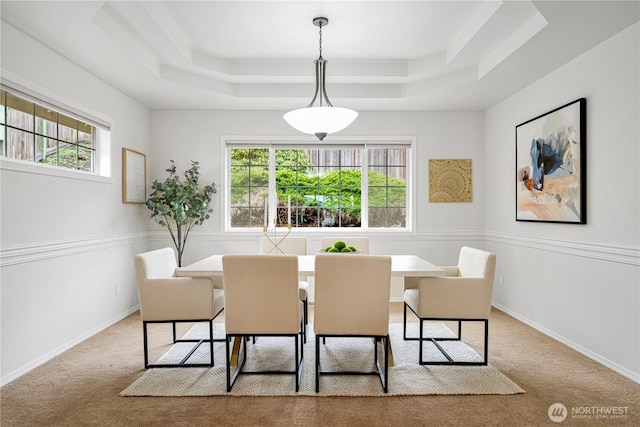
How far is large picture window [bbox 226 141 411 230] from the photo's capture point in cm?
500

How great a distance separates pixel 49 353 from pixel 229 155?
9.22 feet

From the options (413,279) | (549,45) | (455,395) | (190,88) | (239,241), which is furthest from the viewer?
(239,241)

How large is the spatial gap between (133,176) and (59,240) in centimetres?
139

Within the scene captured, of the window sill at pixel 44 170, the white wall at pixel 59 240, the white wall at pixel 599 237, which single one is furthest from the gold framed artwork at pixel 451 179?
the window sill at pixel 44 170

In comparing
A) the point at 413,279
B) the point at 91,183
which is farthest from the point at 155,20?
the point at 413,279

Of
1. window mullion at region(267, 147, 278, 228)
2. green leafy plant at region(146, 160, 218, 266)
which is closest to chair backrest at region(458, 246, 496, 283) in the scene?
window mullion at region(267, 147, 278, 228)

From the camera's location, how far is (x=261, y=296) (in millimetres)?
2389

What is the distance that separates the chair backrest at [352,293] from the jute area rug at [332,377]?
37 centimetres

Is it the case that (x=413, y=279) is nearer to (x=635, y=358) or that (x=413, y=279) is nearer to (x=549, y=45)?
(x=635, y=358)

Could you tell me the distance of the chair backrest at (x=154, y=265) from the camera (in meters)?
2.66

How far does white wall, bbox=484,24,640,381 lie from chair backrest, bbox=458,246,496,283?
88 cm

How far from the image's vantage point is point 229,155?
4.98m

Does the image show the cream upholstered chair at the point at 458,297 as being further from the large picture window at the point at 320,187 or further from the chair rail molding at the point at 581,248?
the large picture window at the point at 320,187

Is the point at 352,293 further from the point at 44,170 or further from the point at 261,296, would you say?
the point at 44,170
